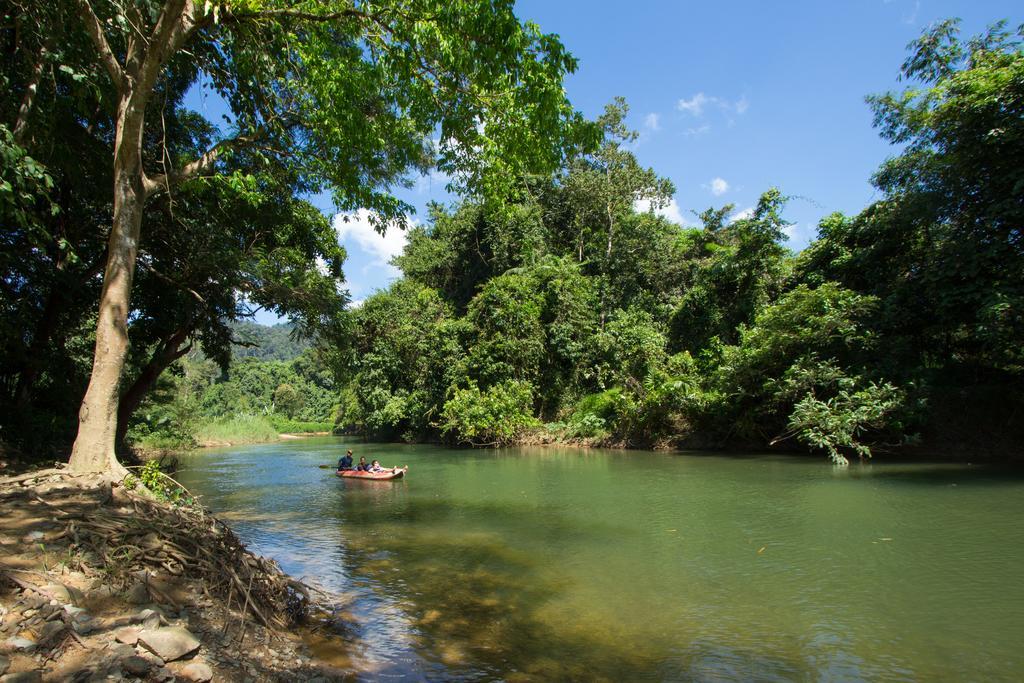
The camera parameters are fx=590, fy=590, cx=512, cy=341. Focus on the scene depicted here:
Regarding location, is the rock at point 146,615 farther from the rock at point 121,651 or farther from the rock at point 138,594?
the rock at point 121,651

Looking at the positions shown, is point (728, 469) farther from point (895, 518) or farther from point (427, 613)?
point (427, 613)

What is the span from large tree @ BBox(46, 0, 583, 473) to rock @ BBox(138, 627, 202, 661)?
3316mm

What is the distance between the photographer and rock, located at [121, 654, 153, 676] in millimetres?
2949

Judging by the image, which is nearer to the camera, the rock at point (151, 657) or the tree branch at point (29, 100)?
the rock at point (151, 657)

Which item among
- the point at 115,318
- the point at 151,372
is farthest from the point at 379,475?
the point at 115,318

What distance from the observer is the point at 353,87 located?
673 cm

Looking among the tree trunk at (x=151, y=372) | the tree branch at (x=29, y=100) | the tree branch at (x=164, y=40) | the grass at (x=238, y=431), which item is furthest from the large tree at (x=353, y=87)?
the grass at (x=238, y=431)

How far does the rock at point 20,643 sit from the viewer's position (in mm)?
2871

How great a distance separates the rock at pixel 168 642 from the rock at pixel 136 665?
0.18 metres

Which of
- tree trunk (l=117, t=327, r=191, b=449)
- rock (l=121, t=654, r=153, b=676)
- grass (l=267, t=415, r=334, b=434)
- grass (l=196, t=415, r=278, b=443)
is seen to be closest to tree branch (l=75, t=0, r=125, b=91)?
rock (l=121, t=654, r=153, b=676)

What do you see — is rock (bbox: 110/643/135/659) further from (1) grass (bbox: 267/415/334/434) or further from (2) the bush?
(1) grass (bbox: 267/415/334/434)

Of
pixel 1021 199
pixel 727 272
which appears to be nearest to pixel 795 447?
pixel 727 272

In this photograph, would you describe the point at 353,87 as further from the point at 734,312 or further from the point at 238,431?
the point at 238,431

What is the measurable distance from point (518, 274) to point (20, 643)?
1020 inches
